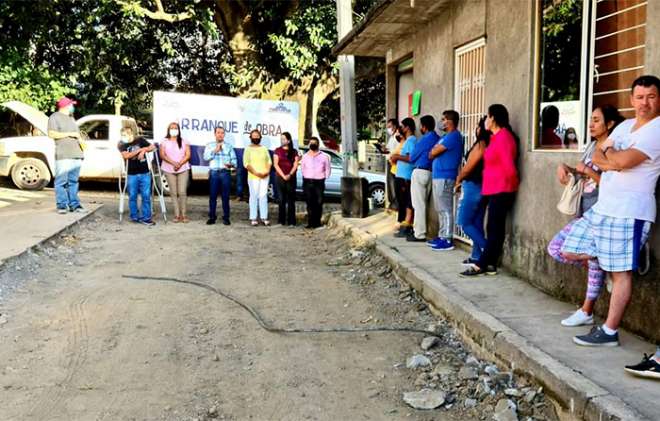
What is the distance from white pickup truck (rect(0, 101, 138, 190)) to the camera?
51.4 ft

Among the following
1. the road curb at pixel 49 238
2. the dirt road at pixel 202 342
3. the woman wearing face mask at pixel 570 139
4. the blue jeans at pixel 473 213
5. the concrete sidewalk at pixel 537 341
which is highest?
the woman wearing face mask at pixel 570 139

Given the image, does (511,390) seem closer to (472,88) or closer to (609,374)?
(609,374)

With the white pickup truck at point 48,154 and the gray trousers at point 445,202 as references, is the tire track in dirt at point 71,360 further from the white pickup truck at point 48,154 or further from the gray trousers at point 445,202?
the white pickup truck at point 48,154

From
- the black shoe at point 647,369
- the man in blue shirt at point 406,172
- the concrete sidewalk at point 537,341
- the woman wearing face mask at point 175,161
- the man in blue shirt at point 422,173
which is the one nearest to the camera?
the concrete sidewalk at point 537,341

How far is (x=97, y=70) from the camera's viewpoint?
20047 mm

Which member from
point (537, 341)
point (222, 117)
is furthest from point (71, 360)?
point (222, 117)

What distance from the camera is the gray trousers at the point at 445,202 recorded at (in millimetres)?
7633

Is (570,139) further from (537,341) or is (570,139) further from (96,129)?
(96,129)

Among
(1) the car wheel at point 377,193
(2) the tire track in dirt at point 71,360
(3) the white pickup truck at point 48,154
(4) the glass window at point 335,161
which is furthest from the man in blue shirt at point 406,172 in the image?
(3) the white pickup truck at point 48,154

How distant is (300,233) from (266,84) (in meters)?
8.03

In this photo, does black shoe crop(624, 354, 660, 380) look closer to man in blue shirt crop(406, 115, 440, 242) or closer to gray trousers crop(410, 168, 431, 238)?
man in blue shirt crop(406, 115, 440, 242)

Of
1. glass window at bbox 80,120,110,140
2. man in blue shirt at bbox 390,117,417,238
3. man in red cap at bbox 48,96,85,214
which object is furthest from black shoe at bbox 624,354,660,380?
glass window at bbox 80,120,110,140

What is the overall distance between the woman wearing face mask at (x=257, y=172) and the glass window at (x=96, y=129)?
5.86 m

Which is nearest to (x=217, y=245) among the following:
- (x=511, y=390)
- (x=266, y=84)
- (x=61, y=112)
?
(x=61, y=112)
